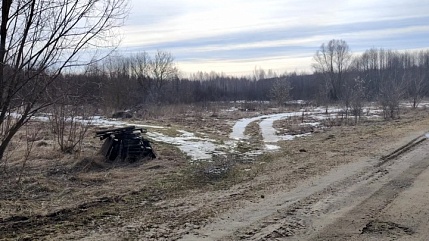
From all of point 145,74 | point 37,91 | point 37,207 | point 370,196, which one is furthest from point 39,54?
point 145,74

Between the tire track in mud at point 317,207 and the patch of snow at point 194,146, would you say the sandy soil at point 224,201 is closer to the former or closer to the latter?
the tire track in mud at point 317,207

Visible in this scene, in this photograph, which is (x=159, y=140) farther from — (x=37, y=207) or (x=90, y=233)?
(x=90, y=233)

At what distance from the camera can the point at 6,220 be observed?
A: 6.11 m

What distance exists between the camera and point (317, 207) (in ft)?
22.3

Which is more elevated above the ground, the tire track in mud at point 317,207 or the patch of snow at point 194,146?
the patch of snow at point 194,146

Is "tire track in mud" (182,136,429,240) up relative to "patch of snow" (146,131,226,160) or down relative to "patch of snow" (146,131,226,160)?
down

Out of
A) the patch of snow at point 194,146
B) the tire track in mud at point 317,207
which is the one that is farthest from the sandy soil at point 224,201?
the patch of snow at point 194,146

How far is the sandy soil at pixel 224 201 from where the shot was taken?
5.64m

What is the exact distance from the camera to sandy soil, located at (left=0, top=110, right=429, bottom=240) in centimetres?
564

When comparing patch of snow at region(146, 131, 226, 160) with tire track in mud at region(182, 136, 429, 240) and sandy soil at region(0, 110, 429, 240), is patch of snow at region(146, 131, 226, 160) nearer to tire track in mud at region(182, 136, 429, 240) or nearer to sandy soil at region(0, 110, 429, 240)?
sandy soil at region(0, 110, 429, 240)

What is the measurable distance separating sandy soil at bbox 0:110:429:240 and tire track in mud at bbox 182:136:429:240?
1 centimetres

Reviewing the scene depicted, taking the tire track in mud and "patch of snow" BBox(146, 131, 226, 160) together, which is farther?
"patch of snow" BBox(146, 131, 226, 160)

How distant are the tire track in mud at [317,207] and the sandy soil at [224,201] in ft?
0.05

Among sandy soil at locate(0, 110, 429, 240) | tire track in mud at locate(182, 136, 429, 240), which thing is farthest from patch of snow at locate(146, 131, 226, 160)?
→ tire track in mud at locate(182, 136, 429, 240)
